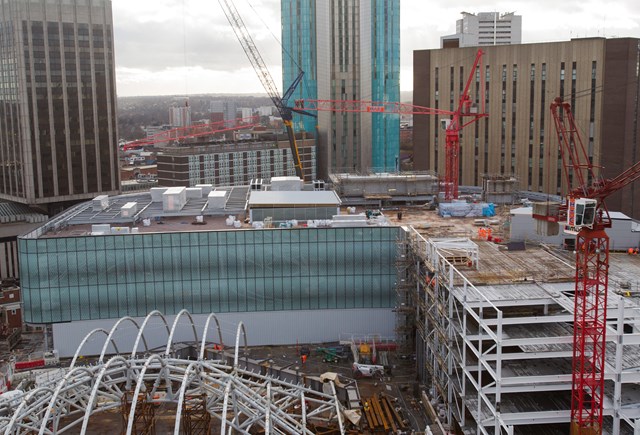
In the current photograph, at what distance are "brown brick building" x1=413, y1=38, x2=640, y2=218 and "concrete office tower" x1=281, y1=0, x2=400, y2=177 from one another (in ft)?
123

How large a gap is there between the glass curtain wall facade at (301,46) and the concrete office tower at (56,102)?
3836cm

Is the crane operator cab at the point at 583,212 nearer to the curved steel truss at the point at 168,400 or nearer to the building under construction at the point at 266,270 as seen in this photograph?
the building under construction at the point at 266,270

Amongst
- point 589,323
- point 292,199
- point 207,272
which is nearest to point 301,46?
point 292,199

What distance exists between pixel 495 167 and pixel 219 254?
197 ft

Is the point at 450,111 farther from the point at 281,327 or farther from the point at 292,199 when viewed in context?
the point at 281,327

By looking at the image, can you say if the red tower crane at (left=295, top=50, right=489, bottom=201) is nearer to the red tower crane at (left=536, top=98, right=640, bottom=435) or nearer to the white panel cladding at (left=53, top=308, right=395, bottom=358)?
the white panel cladding at (left=53, top=308, right=395, bottom=358)

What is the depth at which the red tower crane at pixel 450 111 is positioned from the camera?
81.1 metres

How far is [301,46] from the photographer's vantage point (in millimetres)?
148625

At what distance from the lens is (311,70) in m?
150

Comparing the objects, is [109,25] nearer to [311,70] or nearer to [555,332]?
[311,70]

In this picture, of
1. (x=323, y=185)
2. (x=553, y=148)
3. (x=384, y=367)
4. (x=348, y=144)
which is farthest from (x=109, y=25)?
(x=384, y=367)

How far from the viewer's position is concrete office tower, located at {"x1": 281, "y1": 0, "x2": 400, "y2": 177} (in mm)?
147250

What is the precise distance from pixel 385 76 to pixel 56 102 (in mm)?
64189

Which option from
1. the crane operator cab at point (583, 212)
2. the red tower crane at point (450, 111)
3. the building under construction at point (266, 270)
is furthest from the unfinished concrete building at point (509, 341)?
the red tower crane at point (450, 111)
